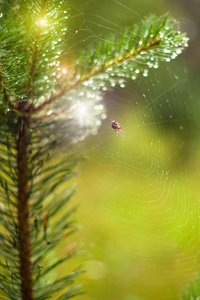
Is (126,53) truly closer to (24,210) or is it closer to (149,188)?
(24,210)

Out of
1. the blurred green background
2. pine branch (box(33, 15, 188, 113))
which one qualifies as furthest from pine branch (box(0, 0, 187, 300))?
the blurred green background

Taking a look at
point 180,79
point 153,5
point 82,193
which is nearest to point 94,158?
point 82,193

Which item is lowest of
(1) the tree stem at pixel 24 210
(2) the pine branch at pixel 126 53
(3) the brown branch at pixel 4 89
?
(1) the tree stem at pixel 24 210

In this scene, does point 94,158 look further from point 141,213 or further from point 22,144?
point 22,144

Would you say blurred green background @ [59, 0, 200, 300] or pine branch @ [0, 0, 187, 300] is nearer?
pine branch @ [0, 0, 187, 300]

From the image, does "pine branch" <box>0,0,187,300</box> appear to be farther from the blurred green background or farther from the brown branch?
the blurred green background

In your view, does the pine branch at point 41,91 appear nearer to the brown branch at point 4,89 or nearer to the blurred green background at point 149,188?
the brown branch at point 4,89

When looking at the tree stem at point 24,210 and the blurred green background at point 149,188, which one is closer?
the tree stem at point 24,210

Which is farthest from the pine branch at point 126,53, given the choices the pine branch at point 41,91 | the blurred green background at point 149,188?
the blurred green background at point 149,188
